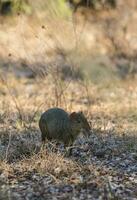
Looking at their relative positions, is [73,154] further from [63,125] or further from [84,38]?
[84,38]

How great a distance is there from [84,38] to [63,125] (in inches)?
363

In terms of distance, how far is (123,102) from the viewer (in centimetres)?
1156

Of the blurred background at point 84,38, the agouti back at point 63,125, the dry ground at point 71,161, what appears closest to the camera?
the dry ground at point 71,161

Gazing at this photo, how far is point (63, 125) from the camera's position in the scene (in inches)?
274

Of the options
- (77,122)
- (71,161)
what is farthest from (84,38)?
(71,161)

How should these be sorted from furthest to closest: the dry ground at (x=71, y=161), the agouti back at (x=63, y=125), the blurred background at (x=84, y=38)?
the blurred background at (x=84, y=38) < the agouti back at (x=63, y=125) < the dry ground at (x=71, y=161)

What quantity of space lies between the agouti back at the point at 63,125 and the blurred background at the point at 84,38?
6200 millimetres

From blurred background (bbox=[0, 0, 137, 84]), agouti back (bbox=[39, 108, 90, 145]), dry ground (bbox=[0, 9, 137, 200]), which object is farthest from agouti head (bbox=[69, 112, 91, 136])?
blurred background (bbox=[0, 0, 137, 84])

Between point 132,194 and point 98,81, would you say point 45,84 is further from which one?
point 132,194

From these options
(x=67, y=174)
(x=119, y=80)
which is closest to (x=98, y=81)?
(x=119, y=80)

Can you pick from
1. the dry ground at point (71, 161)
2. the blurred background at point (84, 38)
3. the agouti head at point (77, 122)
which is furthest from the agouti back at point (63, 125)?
the blurred background at point (84, 38)

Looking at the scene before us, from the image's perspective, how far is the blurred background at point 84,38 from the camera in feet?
46.6

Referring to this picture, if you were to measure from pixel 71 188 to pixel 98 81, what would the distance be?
25.6 feet

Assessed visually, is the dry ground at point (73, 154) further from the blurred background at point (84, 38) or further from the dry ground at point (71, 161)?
the blurred background at point (84, 38)
